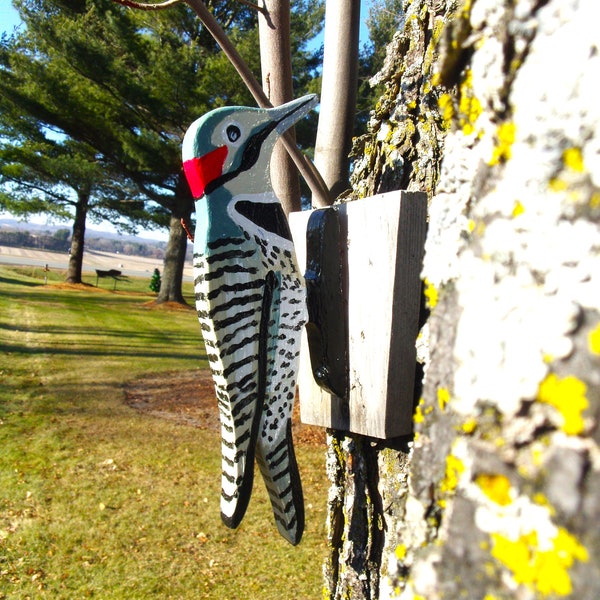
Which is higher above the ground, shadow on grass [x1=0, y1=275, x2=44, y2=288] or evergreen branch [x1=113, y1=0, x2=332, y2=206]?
evergreen branch [x1=113, y1=0, x2=332, y2=206]

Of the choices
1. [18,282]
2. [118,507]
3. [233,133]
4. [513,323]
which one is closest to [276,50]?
[233,133]

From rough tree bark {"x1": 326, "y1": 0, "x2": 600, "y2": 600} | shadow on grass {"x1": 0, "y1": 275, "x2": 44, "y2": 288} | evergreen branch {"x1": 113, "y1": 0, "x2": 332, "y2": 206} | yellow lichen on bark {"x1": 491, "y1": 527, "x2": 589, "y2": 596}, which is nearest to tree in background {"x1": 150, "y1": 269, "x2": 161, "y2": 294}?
shadow on grass {"x1": 0, "y1": 275, "x2": 44, "y2": 288}

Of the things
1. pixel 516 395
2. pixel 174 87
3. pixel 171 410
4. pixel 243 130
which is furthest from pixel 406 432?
pixel 174 87

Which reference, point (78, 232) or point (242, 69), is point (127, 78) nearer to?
point (78, 232)

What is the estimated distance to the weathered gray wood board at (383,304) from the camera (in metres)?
1.38

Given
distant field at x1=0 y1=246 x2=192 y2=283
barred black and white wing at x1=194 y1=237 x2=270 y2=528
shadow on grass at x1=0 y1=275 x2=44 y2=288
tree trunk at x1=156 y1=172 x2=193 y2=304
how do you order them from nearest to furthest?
1. barred black and white wing at x1=194 y1=237 x2=270 y2=528
2. tree trunk at x1=156 y1=172 x2=193 y2=304
3. shadow on grass at x1=0 y1=275 x2=44 y2=288
4. distant field at x1=0 y1=246 x2=192 y2=283

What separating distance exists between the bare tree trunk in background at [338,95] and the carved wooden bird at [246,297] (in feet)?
3.16

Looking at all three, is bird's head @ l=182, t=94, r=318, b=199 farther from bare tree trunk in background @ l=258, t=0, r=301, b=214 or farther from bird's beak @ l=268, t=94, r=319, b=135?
bare tree trunk in background @ l=258, t=0, r=301, b=214

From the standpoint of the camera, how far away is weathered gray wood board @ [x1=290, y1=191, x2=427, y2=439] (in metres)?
1.38

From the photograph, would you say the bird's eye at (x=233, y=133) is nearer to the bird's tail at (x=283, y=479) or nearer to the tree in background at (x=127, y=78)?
the bird's tail at (x=283, y=479)

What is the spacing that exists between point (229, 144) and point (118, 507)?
3.61m

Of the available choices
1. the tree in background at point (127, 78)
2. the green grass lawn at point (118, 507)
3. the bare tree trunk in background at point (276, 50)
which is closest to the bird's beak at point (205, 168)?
the bare tree trunk in background at point (276, 50)

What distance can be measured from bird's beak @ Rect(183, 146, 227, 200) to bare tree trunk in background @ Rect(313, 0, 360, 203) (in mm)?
1019

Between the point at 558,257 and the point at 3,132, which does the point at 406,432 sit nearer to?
the point at 558,257
